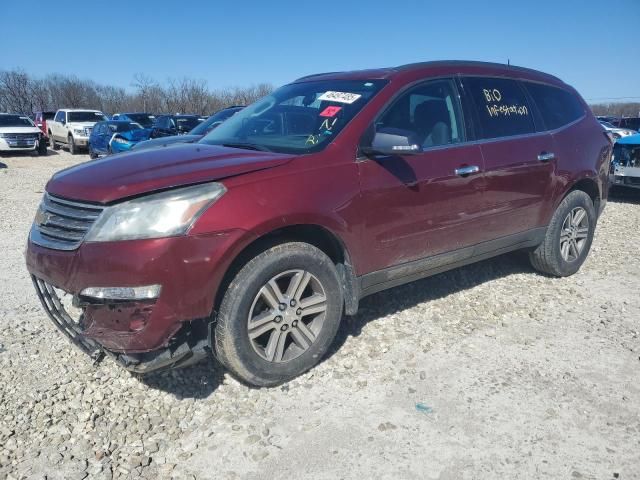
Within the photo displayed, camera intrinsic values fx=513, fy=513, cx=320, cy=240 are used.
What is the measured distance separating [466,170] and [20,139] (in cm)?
2162

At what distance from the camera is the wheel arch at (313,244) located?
2805mm

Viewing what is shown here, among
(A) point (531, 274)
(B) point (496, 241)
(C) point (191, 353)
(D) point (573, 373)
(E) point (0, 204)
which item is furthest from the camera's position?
(E) point (0, 204)

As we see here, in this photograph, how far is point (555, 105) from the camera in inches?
188

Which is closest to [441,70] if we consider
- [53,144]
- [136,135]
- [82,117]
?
[136,135]

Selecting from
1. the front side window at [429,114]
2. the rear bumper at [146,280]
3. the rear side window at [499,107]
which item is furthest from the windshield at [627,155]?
the rear bumper at [146,280]

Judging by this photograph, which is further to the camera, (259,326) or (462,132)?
(462,132)

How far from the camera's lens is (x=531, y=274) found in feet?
16.9

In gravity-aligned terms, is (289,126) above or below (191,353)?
above

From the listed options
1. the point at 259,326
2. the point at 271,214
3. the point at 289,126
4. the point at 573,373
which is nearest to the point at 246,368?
the point at 259,326

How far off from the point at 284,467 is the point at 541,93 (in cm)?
398

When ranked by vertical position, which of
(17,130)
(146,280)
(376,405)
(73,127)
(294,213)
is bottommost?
(376,405)

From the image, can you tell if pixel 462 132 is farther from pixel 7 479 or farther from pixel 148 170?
pixel 7 479

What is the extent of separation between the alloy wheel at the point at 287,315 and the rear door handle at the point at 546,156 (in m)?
2.43

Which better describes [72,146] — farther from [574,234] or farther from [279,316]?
[279,316]
